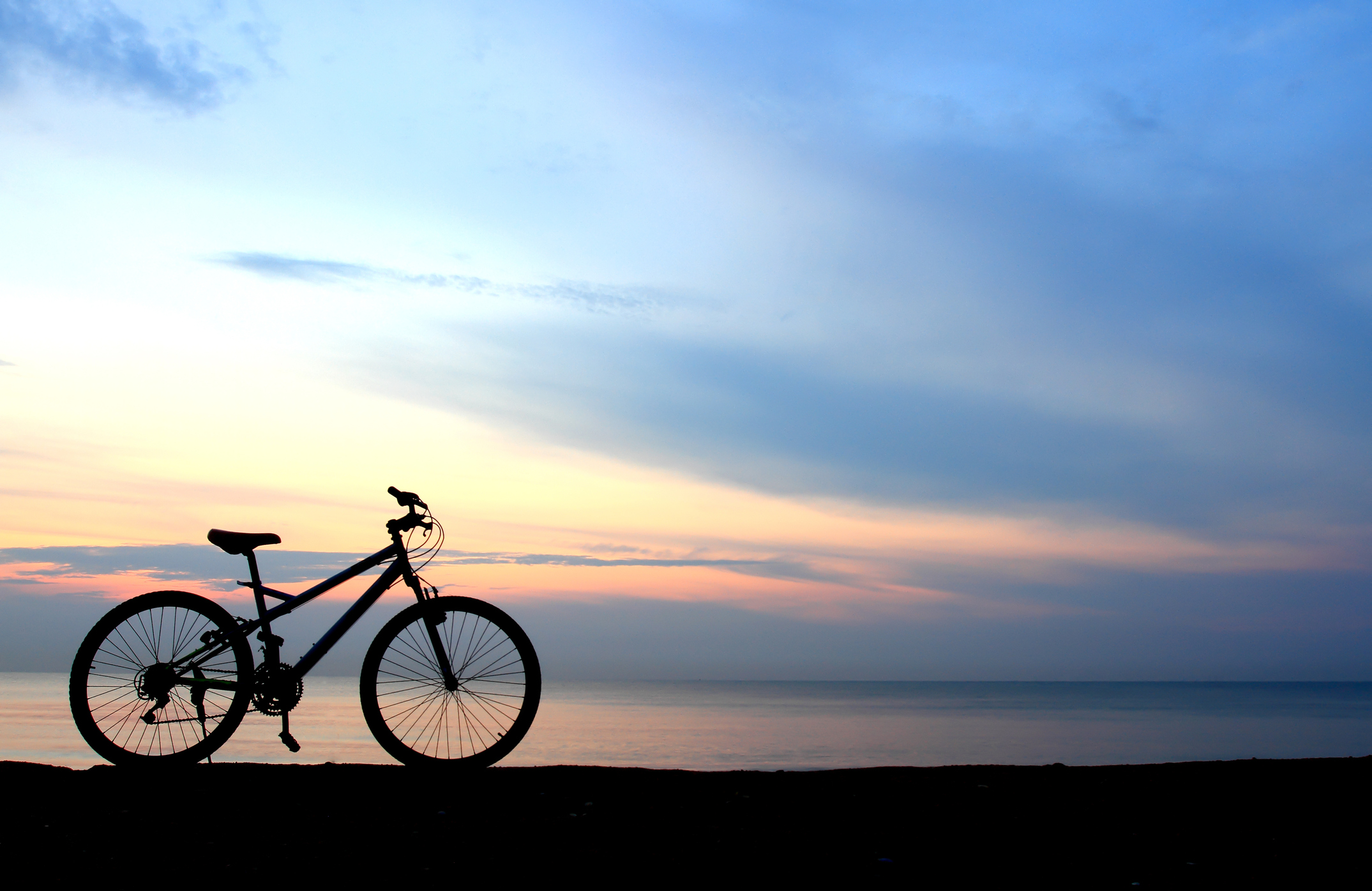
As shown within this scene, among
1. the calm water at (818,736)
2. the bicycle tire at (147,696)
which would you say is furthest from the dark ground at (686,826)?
the calm water at (818,736)

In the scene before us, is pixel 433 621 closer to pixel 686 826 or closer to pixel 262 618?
pixel 262 618

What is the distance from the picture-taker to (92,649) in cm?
593

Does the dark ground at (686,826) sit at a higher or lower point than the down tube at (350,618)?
lower

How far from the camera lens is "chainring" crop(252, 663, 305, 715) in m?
5.77

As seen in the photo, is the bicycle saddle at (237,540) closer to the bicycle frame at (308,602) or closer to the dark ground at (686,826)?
the bicycle frame at (308,602)

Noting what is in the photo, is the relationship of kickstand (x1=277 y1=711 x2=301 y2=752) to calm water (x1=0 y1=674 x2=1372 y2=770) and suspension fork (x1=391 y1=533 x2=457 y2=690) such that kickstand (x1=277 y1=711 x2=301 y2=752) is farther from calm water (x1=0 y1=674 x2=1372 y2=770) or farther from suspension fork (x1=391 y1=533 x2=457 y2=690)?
calm water (x1=0 y1=674 x2=1372 y2=770)

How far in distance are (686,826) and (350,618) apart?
299 centimetres

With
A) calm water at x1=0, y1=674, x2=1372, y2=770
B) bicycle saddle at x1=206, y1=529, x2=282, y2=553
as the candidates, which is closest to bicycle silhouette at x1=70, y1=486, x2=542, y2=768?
bicycle saddle at x1=206, y1=529, x2=282, y2=553

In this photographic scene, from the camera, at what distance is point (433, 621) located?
19.6ft

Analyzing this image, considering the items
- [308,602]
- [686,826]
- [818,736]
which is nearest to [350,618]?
[308,602]

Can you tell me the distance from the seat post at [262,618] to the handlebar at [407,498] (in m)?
1.03

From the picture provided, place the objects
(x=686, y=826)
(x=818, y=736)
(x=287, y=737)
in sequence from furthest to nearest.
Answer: (x=818, y=736)
(x=287, y=737)
(x=686, y=826)

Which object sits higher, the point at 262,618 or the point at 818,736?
the point at 262,618

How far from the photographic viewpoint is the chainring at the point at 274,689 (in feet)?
18.9
